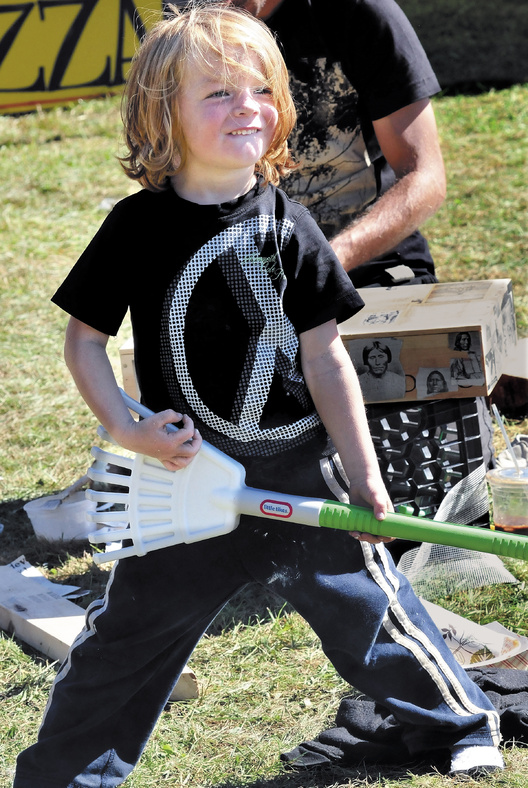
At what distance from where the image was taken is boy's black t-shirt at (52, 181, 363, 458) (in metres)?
1.78

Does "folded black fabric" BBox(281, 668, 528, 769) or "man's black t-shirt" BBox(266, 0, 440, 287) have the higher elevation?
"man's black t-shirt" BBox(266, 0, 440, 287)

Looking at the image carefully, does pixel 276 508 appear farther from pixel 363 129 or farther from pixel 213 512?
pixel 363 129

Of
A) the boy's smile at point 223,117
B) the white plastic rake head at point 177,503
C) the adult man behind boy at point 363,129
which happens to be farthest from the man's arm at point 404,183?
the white plastic rake head at point 177,503

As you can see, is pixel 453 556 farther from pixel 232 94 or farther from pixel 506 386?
pixel 232 94

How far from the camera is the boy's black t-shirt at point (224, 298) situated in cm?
178

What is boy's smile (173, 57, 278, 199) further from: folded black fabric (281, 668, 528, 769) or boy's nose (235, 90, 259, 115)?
folded black fabric (281, 668, 528, 769)

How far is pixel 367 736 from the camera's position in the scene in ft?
7.00

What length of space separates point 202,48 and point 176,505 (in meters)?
0.80

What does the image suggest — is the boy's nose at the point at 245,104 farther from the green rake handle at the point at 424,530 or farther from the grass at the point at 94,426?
the green rake handle at the point at 424,530

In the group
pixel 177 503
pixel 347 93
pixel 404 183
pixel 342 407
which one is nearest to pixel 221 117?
pixel 342 407

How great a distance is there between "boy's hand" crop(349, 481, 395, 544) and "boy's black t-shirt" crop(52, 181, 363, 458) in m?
0.14

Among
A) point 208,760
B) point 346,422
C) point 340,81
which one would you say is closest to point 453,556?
point 208,760

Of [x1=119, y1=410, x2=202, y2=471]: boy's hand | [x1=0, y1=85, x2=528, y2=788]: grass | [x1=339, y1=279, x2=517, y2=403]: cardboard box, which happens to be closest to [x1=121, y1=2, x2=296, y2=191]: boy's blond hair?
[x1=0, y1=85, x2=528, y2=788]: grass

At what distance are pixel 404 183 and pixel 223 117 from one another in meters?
1.26
